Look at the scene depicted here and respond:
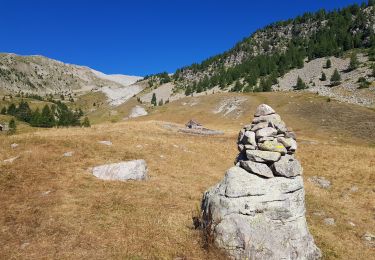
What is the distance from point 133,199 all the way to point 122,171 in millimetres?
4938

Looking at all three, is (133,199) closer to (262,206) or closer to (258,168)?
(258,168)

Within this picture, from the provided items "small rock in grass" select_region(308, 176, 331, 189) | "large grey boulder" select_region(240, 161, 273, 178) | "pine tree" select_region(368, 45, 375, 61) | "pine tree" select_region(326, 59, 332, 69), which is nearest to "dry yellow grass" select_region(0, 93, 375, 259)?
"small rock in grass" select_region(308, 176, 331, 189)

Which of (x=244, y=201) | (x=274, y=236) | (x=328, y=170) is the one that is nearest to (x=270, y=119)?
(x=244, y=201)

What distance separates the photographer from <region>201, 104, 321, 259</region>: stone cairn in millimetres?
15789

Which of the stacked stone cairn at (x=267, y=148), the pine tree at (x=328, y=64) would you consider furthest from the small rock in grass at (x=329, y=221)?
the pine tree at (x=328, y=64)

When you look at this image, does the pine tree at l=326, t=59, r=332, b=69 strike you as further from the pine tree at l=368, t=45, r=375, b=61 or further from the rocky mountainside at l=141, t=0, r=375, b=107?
the pine tree at l=368, t=45, r=375, b=61

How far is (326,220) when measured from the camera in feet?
80.1

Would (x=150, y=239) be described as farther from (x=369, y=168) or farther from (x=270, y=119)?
(x=369, y=168)

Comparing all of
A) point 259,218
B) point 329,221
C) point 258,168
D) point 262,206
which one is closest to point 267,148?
point 258,168

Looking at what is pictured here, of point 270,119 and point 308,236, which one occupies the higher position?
point 270,119

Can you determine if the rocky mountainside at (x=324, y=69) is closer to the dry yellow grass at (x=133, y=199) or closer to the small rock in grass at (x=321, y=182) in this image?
the small rock in grass at (x=321, y=182)

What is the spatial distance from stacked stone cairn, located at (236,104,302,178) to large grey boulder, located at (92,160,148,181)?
10.5 meters

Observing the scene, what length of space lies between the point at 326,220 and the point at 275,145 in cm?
1024

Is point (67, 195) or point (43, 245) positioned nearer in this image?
point (43, 245)
